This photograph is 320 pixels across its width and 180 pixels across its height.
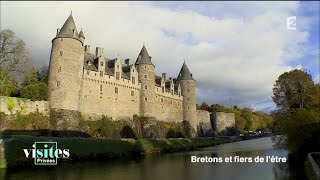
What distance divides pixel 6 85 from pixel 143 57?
2091 cm

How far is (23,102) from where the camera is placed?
30234 mm

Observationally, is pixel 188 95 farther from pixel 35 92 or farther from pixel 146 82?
pixel 35 92

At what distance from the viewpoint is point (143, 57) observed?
158 feet

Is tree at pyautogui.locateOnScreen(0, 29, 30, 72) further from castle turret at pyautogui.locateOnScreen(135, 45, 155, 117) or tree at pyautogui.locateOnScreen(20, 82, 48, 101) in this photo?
castle turret at pyautogui.locateOnScreen(135, 45, 155, 117)

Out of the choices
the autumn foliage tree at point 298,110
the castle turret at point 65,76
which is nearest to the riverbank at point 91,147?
the castle turret at point 65,76

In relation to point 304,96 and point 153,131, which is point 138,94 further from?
point 304,96

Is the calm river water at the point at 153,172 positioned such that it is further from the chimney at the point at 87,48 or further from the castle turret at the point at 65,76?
the chimney at the point at 87,48

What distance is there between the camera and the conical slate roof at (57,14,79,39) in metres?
34.9

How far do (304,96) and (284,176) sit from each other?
14.4 meters

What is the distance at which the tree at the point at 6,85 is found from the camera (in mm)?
31312

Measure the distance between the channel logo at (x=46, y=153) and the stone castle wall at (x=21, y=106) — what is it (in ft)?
19.8

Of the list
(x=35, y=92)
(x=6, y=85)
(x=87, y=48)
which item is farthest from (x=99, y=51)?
(x=6, y=85)

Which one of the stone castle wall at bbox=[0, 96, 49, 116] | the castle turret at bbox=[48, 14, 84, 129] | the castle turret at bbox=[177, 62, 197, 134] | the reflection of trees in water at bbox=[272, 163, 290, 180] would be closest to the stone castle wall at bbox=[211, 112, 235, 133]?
the castle turret at bbox=[177, 62, 197, 134]

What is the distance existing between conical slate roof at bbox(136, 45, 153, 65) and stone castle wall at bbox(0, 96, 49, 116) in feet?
58.8
